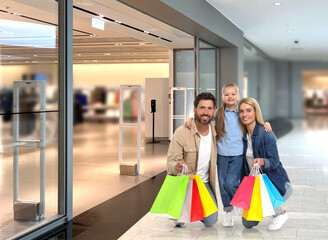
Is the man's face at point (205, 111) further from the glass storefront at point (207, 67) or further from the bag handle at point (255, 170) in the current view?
the glass storefront at point (207, 67)

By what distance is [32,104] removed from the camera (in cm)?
519

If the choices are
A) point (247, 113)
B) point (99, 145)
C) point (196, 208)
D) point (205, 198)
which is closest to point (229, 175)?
point (205, 198)

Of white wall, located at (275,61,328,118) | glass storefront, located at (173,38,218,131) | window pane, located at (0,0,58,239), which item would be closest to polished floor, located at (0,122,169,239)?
window pane, located at (0,0,58,239)

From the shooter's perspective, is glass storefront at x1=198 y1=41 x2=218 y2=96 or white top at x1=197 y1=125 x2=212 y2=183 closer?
white top at x1=197 y1=125 x2=212 y2=183

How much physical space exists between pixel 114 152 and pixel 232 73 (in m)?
4.12

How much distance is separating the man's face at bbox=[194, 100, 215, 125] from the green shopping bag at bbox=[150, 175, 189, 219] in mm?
614

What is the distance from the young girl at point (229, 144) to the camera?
5.20 meters

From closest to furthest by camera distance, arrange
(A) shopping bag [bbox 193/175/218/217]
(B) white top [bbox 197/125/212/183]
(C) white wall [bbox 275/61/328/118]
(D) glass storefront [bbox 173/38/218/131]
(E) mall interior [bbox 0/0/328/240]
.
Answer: (E) mall interior [bbox 0/0/328/240]
(A) shopping bag [bbox 193/175/218/217]
(B) white top [bbox 197/125/212/183]
(D) glass storefront [bbox 173/38/218/131]
(C) white wall [bbox 275/61/328/118]

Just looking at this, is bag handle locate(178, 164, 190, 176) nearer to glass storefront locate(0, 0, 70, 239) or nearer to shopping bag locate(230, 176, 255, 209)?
shopping bag locate(230, 176, 255, 209)

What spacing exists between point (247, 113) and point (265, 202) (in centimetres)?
92

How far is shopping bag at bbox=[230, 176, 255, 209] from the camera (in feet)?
16.5

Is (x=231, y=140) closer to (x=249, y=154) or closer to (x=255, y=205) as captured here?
(x=249, y=154)

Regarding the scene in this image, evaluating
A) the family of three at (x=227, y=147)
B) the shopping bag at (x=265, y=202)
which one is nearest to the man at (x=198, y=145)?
the family of three at (x=227, y=147)

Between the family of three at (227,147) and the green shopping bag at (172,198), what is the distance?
0.41ft
